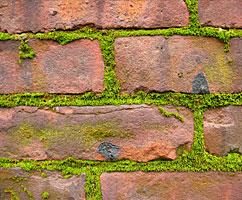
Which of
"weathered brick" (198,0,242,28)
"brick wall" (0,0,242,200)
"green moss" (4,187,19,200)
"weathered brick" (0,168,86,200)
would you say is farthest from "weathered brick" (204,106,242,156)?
"green moss" (4,187,19,200)

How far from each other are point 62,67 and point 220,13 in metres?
0.55

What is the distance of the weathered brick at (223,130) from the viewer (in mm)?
602

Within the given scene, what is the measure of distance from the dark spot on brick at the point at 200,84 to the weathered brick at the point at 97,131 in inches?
2.9

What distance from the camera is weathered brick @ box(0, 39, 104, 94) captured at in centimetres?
61

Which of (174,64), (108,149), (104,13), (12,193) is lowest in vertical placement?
(12,193)

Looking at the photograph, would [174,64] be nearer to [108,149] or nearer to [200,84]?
[200,84]

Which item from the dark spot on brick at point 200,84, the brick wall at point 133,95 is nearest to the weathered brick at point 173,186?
the brick wall at point 133,95

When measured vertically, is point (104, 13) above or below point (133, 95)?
above

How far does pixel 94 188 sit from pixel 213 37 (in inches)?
24.7

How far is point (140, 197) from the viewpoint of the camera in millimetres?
604

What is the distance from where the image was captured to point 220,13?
604 mm

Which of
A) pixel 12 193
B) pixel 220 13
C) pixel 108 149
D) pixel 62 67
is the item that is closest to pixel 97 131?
pixel 108 149

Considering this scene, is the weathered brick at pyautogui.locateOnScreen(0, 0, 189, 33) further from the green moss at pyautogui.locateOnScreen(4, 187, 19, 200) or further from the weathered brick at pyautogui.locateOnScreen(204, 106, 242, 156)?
the green moss at pyautogui.locateOnScreen(4, 187, 19, 200)

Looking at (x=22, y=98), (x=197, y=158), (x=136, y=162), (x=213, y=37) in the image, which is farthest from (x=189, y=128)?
(x=22, y=98)
